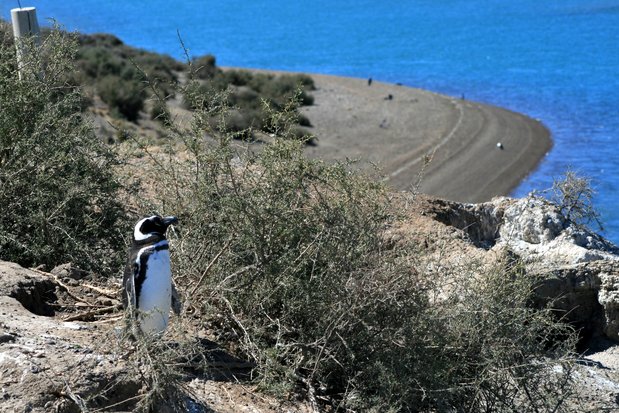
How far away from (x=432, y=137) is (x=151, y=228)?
90.9 ft

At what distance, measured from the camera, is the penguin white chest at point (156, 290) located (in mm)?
6258

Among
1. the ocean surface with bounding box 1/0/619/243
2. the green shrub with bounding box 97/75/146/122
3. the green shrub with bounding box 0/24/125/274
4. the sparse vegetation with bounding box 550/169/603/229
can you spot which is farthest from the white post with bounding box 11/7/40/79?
the green shrub with bounding box 97/75/146/122

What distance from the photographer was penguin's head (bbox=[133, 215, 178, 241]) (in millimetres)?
6398

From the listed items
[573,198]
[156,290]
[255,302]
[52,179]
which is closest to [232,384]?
[255,302]

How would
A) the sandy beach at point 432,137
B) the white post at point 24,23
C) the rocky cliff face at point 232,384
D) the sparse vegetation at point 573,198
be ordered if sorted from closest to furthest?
1. the rocky cliff face at point 232,384
2. the white post at point 24,23
3. the sparse vegetation at point 573,198
4. the sandy beach at point 432,137

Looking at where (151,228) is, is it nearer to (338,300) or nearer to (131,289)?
(131,289)

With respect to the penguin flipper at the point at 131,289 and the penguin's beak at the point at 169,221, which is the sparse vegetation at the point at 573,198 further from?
the penguin flipper at the point at 131,289

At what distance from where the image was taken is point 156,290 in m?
6.29

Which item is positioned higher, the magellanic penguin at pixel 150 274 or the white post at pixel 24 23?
the white post at pixel 24 23

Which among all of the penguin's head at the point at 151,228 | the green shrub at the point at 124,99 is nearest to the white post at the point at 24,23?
the penguin's head at the point at 151,228

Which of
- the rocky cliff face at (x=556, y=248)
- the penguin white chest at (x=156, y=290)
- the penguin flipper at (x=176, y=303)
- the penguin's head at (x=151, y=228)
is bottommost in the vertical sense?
the rocky cliff face at (x=556, y=248)

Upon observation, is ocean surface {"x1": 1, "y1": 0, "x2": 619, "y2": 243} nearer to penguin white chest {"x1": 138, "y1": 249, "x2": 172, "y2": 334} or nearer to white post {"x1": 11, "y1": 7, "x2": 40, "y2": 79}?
white post {"x1": 11, "y1": 7, "x2": 40, "y2": 79}

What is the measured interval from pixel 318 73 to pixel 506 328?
4412 cm

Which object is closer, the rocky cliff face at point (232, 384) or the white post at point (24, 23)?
the rocky cliff face at point (232, 384)
